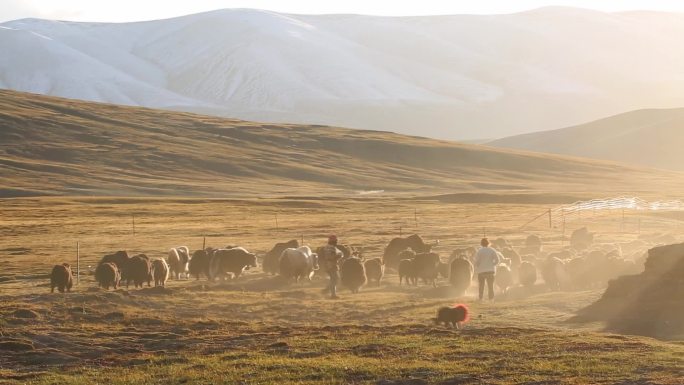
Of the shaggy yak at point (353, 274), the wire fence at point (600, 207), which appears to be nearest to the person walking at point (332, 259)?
the shaggy yak at point (353, 274)

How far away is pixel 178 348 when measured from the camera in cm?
1858

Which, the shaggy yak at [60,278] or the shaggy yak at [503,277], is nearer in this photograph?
the shaggy yak at [60,278]

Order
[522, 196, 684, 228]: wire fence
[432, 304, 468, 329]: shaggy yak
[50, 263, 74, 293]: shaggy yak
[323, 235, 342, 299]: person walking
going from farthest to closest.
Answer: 1. [522, 196, 684, 228]: wire fence
2. [323, 235, 342, 299]: person walking
3. [50, 263, 74, 293]: shaggy yak
4. [432, 304, 468, 329]: shaggy yak

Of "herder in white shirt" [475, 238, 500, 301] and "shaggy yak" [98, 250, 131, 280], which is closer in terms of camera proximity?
"herder in white shirt" [475, 238, 500, 301]

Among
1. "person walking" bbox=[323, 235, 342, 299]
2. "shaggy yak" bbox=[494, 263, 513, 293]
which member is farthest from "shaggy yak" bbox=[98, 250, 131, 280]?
"shaggy yak" bbox=[494, 263, 513, 293]

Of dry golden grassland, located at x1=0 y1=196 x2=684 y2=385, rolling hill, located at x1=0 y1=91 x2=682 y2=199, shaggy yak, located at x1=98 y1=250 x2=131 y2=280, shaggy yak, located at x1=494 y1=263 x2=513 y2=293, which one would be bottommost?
dry golden grassland, located at x1=0 y1=196 x2=684 y2=385

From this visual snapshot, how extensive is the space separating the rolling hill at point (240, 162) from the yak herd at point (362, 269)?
7577cm

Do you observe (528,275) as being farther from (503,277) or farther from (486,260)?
(486,260)

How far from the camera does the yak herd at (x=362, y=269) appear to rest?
30156mm

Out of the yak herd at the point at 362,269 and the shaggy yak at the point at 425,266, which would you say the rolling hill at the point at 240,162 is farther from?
the shaggy yak at the point at 425,266

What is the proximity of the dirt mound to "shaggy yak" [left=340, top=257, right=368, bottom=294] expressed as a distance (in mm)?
8364

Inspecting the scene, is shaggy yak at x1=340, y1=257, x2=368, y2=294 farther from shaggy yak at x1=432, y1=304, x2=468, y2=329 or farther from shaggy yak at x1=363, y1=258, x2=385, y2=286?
shaggy yak at x1=432, y1=304, x2=468, y2=329

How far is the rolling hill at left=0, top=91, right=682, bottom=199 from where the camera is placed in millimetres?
119188

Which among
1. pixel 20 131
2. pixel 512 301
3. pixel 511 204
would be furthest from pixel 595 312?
pixel 20 131
